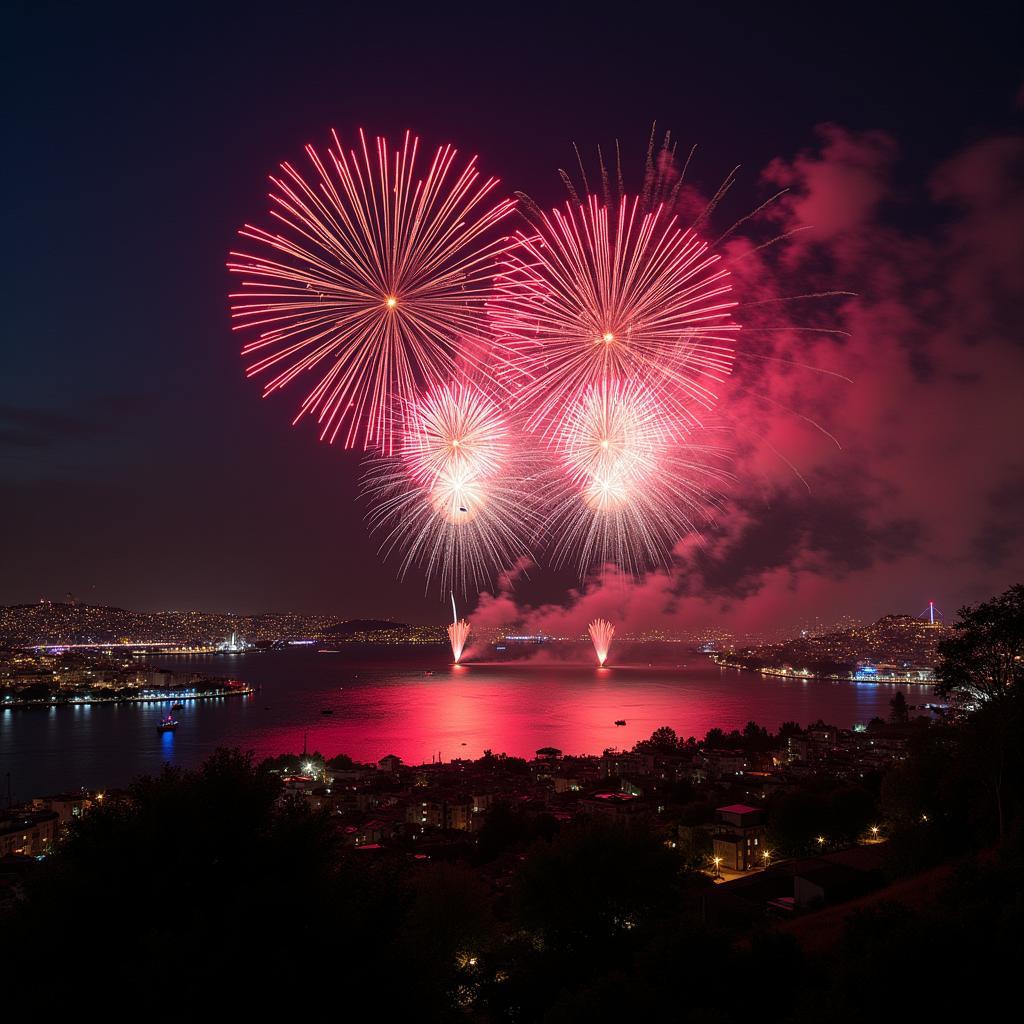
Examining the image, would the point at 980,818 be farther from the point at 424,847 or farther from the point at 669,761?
the point at 669,761

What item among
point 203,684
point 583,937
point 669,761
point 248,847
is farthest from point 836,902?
point 203,684

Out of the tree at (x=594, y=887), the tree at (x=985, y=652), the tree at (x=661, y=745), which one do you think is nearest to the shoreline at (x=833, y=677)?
the tree at (x=661, y=745)

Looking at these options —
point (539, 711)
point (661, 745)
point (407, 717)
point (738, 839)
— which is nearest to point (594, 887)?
point (738, 839)

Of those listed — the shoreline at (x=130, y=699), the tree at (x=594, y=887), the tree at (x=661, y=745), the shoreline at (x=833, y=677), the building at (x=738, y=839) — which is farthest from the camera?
the shoreline at (x=833, y=677)

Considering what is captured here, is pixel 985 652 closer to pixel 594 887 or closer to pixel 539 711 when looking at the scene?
pixel 594 887

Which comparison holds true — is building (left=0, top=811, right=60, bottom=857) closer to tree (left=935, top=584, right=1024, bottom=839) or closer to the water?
the water

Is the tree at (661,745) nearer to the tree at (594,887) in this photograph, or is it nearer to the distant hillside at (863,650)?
the tree at (594,887)

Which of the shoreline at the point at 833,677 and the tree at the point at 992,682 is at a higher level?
the tree at the point at 992,682

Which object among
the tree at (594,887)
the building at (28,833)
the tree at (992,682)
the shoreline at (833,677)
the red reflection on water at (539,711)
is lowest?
the shoreline at (833,677)

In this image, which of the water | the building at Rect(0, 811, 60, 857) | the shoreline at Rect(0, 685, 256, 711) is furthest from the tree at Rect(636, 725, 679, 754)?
the shoreline at Rect(0, 685, 256, 711)
